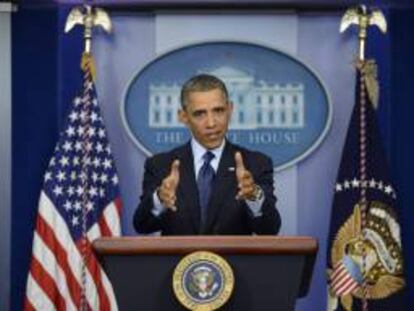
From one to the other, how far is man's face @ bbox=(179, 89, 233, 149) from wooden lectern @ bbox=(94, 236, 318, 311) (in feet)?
2.96

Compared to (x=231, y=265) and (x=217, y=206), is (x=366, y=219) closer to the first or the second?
(x=217, y=206)

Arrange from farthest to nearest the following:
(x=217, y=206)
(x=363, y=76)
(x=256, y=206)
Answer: (x=363, y=76)
(x=217, y=206)
(x=256, y=206)

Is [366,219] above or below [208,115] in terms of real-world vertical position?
below

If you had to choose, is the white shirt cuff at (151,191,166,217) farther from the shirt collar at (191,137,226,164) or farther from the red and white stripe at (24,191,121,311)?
the red and white stripe at (24,191,121,311)

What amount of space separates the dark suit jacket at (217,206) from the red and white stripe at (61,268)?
1.34m

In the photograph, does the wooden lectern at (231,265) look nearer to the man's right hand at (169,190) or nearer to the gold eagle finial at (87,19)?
the man's right hand at (169,190)

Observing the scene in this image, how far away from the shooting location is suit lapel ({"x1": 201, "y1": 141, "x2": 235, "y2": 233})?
9.60 feet

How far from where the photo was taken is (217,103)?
120 inches

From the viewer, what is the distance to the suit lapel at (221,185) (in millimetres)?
2926

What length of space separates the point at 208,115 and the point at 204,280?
0.96 m

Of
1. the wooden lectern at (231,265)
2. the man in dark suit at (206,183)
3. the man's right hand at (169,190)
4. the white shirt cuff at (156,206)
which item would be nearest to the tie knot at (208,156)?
the man in dark suit at (206,183)

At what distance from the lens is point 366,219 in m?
4.38

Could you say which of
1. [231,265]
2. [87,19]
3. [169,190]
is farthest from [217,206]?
[87,19]

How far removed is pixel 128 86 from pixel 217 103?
145 cm
